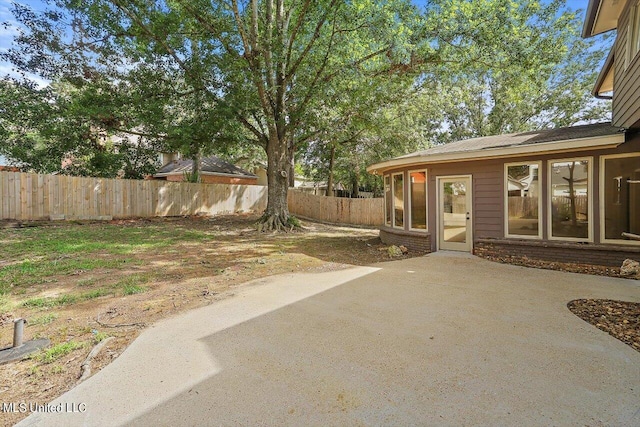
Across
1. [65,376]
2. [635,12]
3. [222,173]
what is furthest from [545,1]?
[222,173]

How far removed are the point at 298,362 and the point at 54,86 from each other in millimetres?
16272

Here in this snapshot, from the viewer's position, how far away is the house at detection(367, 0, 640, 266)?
580cm

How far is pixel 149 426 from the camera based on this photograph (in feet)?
6.50

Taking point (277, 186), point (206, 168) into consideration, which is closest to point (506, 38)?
point (277, 186)

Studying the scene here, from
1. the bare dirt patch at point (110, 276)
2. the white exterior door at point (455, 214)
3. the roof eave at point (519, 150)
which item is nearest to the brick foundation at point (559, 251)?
the white exterior door at point (455, 214)

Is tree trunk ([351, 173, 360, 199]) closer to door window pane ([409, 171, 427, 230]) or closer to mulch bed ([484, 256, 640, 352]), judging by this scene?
door window pane ([409, 171, 427, 230])

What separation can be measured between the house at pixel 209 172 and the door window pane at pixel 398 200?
52.0 ft

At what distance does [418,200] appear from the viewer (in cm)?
840

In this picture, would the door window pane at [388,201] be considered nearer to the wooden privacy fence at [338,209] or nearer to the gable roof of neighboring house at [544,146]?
the gable roof of neighboring house at [544,146]

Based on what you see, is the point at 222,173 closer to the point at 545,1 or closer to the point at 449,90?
the point at 449,90

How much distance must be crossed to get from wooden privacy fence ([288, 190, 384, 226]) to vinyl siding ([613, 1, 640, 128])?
10093 mm

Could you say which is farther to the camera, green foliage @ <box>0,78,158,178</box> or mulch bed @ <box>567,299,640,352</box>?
green foliage @ <box>0,78,158,178</box>

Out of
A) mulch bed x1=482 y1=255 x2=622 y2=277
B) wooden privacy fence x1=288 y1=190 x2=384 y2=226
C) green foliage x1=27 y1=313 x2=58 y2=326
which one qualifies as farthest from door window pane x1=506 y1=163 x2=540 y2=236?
wooden privacy fence x1=288 y1=190 x2=384 y2=226

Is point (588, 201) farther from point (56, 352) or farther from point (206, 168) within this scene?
point (206, 168)
